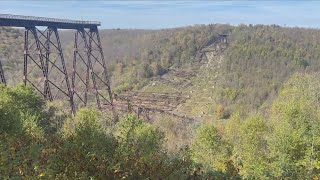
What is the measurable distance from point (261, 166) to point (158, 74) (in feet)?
265

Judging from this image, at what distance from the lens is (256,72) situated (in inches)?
3509

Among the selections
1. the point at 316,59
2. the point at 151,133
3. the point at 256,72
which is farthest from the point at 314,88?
the point at 316,59

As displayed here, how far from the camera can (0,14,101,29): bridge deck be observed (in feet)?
77.3

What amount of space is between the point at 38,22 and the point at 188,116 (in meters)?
44.4

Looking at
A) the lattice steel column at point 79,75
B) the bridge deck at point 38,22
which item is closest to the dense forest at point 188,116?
the lattice steel column at point 79,75

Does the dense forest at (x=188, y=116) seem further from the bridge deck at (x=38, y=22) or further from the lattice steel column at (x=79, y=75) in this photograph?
the bridge deck at (x=38, y=22)

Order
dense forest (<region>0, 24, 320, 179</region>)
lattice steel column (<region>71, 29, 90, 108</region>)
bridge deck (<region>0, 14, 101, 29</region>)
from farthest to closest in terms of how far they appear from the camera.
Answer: lattice steel column (<region>71, 29, 90, 108</region>) → bridge deck (<region>0, 14, 101, 29</region>) → dense forest (<region>0, 24, 320, 179</region>)

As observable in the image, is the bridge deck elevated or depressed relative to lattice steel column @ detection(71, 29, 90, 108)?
elevated

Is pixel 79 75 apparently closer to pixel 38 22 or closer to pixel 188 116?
pixel 38 22

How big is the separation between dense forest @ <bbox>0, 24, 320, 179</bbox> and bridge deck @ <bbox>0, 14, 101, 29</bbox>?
15.4 ft

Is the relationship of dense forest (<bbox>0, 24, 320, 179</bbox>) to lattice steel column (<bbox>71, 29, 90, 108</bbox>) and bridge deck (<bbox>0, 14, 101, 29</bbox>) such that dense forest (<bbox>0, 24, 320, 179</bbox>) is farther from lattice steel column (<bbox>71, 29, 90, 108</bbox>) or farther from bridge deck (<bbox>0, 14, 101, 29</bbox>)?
bridge deck (<bbox>0, 14, 101, 29</bbox>)

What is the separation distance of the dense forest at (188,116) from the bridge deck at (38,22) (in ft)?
15.4

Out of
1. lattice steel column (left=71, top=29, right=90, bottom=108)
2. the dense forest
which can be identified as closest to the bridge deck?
lattice steel column (left=71, top=29, right=90, bottom=108)

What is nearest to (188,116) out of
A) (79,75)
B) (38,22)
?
(79,75)
